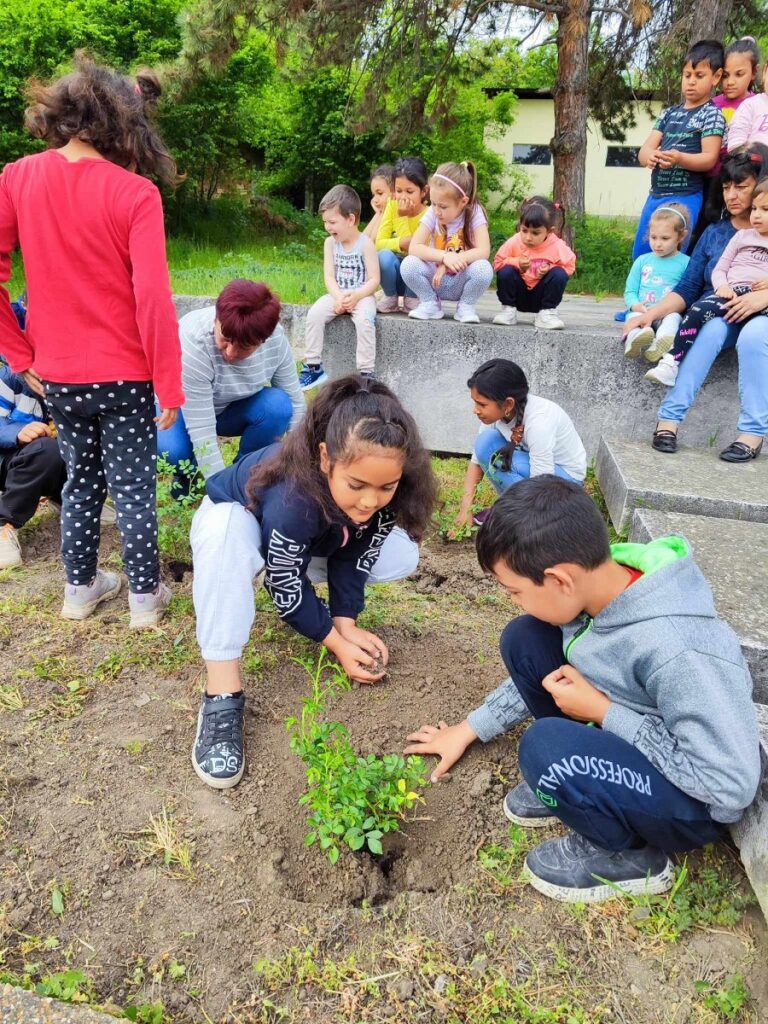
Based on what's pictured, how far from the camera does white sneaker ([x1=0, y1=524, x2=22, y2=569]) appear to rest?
10.0ft

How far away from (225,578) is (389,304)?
3.27 meters

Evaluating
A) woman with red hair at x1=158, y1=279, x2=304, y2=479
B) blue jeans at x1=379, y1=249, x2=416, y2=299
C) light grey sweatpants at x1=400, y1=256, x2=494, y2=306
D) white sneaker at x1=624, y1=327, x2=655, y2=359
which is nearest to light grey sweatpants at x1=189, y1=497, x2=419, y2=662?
woman with red hair at x1=158, y1=279, x2=304, y2=479

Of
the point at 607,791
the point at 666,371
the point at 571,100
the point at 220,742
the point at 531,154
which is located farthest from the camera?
the point at 531,154

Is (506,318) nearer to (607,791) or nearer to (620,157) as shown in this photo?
Answer: (607,791)

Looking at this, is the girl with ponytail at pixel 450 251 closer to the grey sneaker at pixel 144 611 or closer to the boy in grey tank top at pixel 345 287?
the boy in grey tank top at pixel 345 287

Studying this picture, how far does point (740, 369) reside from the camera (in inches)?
139

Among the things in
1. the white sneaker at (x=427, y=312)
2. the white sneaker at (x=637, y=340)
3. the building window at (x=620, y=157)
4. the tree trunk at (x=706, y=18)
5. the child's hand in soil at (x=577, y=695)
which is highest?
the tree trunk at (x=706, y=18)

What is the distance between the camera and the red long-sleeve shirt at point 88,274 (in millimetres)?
2168

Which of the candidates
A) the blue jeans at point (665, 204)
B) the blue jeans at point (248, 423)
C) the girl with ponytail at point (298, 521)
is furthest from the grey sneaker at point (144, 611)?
the blue jeans at point (665, 204)

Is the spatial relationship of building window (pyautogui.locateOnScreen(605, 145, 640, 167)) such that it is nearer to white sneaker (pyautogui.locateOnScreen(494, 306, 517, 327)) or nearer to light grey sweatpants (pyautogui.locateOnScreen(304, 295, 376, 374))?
white sneaker (pyautogui.locateOnScreen(494, 306, 517, 327))

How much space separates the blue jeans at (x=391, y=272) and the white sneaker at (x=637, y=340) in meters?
1.58

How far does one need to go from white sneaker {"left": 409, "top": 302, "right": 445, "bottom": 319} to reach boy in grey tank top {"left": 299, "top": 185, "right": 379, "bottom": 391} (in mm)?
268

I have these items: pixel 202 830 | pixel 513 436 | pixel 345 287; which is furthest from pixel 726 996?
pixel 345 287

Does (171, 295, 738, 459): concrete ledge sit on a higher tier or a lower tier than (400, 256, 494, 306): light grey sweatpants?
lower
